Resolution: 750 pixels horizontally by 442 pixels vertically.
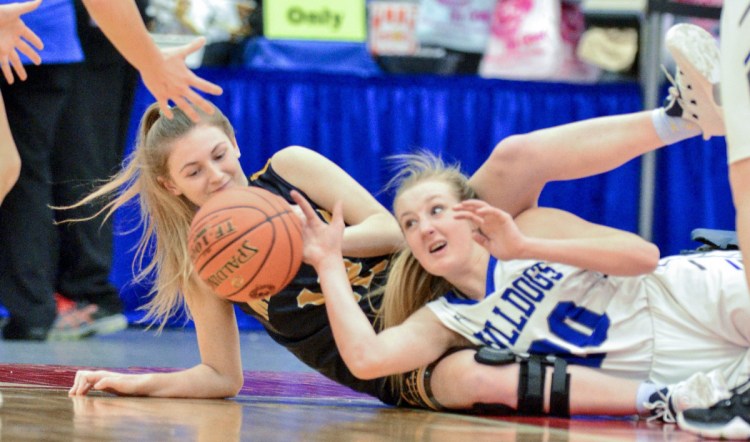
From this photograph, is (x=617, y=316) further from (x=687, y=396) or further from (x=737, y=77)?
(x=737, y=77)

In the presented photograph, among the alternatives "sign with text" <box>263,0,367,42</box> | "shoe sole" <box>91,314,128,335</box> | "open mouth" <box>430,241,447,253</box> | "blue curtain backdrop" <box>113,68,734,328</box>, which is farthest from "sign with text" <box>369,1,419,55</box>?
"open mouth" <box>430,241,447,253</box>

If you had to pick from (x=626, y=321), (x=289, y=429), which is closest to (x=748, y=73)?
(x=626, y=321)

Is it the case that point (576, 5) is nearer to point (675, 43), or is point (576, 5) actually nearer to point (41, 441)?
point (675, 43)

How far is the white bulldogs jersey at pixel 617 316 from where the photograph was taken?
259cm

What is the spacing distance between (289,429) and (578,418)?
72 cm

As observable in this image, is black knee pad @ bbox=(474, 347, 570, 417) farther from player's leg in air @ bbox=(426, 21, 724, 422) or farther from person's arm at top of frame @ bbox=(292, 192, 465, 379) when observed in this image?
person's arm at top of frame @ bbox=(292, 192, 465, 379)

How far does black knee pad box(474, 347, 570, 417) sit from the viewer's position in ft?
8.41

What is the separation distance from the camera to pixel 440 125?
5.50 metres

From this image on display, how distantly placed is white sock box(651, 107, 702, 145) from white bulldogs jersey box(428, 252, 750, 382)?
0.32 meters

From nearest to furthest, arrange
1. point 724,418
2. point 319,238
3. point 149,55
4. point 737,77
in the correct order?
point 737,77, point 724,418, point 149,55, point 319,238

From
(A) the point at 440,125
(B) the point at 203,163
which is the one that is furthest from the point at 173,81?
(A) the point at 440,125

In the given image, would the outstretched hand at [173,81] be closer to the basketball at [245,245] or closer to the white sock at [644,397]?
the basketball at [245,245]

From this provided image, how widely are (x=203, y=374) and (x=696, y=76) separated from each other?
4.54ft

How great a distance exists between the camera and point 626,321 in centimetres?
→ 264
